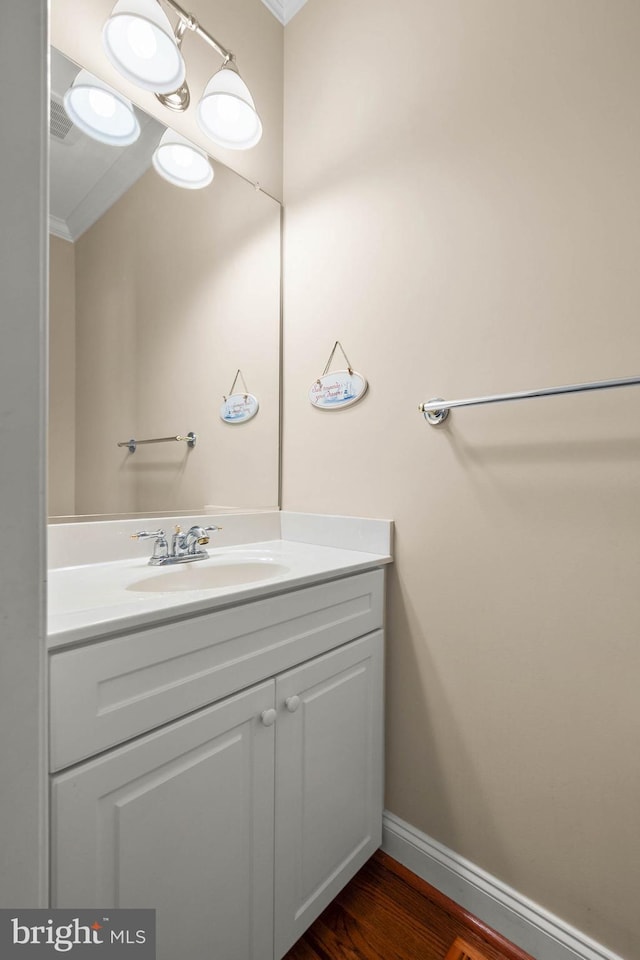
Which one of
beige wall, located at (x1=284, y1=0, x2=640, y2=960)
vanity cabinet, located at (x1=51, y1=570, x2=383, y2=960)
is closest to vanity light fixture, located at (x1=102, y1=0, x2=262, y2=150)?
beige wall, located at (x1=284, y1=0, x2=640, y2=960)

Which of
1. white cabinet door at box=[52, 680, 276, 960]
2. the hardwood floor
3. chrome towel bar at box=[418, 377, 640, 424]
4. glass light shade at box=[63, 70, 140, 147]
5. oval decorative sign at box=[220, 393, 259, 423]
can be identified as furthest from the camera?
oval decorative sign at box=[220, 393, 259, 423]

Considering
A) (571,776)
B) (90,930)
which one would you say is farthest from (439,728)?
(90,930)

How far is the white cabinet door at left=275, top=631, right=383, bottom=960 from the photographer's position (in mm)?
856

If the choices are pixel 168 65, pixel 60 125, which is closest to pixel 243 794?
pixel 60 125

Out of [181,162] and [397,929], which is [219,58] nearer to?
[181,162]

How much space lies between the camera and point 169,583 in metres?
1.07

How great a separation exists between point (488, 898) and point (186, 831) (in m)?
0.78

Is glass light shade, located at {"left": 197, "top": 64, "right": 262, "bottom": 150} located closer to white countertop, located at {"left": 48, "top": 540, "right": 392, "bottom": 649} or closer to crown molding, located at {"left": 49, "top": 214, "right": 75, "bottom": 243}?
crown molding, located at {"left": 49, "top": 214, "right": 75, "bottom": 243}

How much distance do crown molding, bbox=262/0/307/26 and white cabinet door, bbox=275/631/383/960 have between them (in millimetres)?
2079

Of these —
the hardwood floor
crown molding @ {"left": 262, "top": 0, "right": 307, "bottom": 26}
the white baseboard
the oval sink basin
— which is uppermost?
crown molding @ {"left": 262, "top": 0, "right": 307, "bottom": 26}

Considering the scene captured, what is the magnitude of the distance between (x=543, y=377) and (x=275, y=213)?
3.70ft

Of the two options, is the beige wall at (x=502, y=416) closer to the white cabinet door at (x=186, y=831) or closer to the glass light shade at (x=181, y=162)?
the glass light shade at (x=181, y=162)

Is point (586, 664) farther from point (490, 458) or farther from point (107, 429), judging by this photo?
point (107, 429)

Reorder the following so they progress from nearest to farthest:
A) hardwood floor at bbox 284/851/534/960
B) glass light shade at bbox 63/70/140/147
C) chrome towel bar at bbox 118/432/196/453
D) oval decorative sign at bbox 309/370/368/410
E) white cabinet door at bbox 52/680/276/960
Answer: white cabinet door at bbox 52/680/276/960 → hardwood floor at bbox 284/851/534/960 → glass light shade at bbox 63/70/140/147 → chrome towel bar at bbox 118/432/196/453 → oval decorative sign at bbox 309/370/368/410
